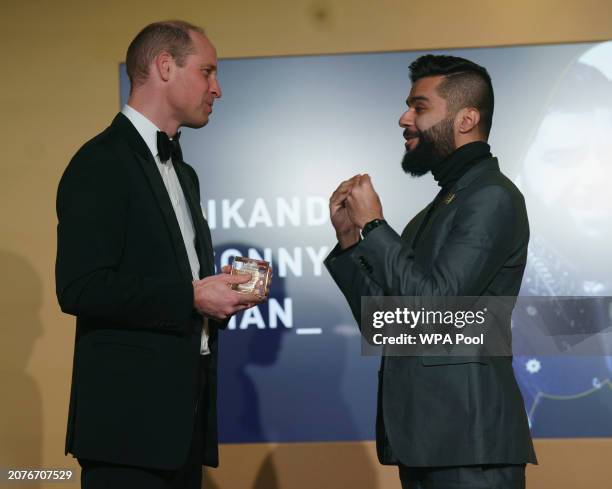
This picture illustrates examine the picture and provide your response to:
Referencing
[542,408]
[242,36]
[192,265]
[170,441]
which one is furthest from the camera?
[242,36]

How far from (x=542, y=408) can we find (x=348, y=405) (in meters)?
0.85

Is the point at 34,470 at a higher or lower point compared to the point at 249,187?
lower

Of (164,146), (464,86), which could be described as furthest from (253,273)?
(464,86)

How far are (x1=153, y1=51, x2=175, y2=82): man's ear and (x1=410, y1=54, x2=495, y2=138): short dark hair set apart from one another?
0.70 metres

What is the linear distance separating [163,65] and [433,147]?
737 mm

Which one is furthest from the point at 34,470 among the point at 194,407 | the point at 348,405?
the point at 194,407

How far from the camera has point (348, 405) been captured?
358 centimetres

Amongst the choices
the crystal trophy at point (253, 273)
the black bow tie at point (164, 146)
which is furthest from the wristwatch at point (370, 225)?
the black bow tie at point (164, 146)

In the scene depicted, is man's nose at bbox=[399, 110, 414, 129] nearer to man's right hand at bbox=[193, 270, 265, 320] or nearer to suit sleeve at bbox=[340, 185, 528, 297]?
suit sleeve at bbox=[340, 185, 528, 297]

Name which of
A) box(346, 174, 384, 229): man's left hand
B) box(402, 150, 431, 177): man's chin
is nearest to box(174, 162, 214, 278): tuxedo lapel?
box(346, 174, 384, 229): man's left hand

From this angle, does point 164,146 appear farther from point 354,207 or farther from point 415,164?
point 415,164

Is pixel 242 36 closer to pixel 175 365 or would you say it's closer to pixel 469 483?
pixel 175 365

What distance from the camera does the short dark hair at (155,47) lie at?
82.5 inches

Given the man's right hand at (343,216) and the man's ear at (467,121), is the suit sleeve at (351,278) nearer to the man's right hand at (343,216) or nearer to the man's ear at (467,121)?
the man's right hand at (343,216)
